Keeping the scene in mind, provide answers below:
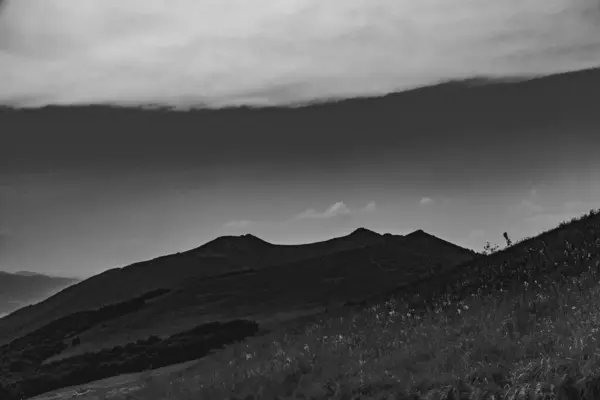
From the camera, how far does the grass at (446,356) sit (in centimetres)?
1224

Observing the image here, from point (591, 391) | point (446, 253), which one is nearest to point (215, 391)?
point (591, 391)

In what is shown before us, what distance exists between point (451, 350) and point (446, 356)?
34 centimetres

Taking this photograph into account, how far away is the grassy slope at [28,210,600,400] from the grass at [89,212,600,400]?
0.02 meters

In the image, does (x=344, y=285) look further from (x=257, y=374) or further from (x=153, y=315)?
(x=257, y=374)

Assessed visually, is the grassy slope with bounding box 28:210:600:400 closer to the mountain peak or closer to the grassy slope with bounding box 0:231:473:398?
the grassy slope with bounding box 0:231:473:398

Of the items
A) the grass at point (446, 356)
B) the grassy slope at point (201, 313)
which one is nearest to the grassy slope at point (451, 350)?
the grass at point (446, 356)

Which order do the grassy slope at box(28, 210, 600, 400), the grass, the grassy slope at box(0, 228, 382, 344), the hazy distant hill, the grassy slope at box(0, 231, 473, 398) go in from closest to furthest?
the grass < the grassy slope at box(28, 210, 600, 400) < the grassy slope at box(0, 231, 473, 398) < the hazy distant hill < the grassy slope at box(0, 228, 382, 344)

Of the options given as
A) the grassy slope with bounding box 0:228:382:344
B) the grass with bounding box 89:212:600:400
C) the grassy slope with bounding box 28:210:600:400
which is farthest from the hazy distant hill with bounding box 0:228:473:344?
the grass with bounding box 89:212:600:400

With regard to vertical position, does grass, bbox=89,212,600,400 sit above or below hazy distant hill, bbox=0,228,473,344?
below

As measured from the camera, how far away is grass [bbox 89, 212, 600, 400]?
1224 centimetres

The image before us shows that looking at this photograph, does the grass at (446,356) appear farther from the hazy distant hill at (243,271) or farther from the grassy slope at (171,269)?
the grassy slope at (171,269)

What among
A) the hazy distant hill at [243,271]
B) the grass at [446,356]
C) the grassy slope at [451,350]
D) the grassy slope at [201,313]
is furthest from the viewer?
the hazy distant hill at [243,271]

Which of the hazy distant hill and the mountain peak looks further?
the mountain peak

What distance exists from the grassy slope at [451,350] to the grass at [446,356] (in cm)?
2
